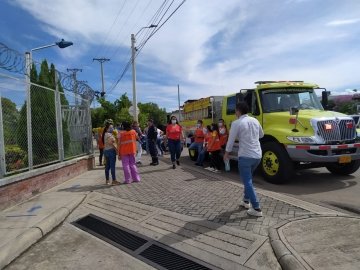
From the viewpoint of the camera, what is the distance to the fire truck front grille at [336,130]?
29.6 feet

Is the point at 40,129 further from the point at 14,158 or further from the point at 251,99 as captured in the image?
the point at 251,99

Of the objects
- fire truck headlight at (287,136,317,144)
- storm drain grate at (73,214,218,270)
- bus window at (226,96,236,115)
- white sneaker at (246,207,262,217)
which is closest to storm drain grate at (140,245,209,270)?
storm drain grate at (73,214,218,270)

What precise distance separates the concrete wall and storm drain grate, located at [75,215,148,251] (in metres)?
1.66

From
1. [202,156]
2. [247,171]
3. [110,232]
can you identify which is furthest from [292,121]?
[110,232]

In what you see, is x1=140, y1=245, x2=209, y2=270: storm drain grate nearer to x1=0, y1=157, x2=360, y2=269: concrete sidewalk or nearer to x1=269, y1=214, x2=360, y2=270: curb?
x1=0, y1=157, x2=360, y2=269: concrete sidewalk

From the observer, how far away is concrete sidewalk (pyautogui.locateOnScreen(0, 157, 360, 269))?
4.43 meters

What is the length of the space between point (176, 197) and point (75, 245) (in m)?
2.64

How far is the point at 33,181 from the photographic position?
8.49 meters

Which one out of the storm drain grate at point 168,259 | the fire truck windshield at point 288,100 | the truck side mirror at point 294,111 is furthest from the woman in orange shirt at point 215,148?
the storm drain grate at point 168,259

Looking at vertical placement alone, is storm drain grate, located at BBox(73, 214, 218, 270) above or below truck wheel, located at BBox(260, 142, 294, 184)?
below

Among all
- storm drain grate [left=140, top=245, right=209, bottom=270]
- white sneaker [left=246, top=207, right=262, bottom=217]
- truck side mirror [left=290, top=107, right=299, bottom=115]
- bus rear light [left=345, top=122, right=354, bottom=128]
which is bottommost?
storm drain grate [left=140, top=245, right=209, bottom=270]

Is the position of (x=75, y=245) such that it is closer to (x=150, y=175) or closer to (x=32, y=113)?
(x=32, y=113)

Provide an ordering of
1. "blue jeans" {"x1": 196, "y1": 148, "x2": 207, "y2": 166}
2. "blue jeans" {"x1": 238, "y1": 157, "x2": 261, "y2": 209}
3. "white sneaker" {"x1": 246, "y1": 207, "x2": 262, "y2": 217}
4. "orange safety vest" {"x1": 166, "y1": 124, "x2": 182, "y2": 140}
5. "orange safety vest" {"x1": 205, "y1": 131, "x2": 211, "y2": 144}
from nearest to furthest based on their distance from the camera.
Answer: "white sneaker" {"x1": 246, "y1": 207, "x2": 262, "y2": 217}, "blue jeans" {"x1": 238, "y1": 157, "x2": 261, "y2": 209}, "orange safety vest" {"x1": 205, "y1": 131, "x2": 211, "y2": 144}, "orange safety vest" {"x1": 166, "y1": 124, "x2": 182, "y2": 140}, "blue jeans" {"x1": 196, "y1": 148, "x2": 207, "y2": 166}

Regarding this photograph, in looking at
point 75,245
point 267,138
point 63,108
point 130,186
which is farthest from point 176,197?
point 63,108
